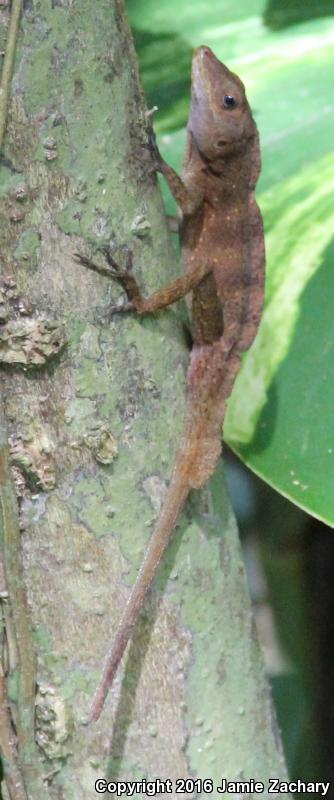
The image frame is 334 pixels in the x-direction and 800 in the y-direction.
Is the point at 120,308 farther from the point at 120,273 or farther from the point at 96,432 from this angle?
the point at 96,432

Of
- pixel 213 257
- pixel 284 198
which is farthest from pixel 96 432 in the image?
pixel 284 198

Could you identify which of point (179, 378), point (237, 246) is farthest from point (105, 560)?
point (237, 246)

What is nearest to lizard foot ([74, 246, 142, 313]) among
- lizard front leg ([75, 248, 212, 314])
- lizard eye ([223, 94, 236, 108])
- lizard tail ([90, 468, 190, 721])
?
lizard front leg ([75, 248, 212, 314])

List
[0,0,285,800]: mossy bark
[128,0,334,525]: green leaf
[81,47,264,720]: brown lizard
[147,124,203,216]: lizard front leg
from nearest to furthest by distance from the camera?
[0,0,285,800]: mossy bark → [81,47,264,720]: brown lizard → [128,0,334,525]: green leaf → [147,124,203,216]: lizard front leg

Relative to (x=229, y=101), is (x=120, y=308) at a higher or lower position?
lower

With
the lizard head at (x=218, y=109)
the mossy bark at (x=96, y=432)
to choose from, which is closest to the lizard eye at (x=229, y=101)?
the lizard head at (x=218, y=109)

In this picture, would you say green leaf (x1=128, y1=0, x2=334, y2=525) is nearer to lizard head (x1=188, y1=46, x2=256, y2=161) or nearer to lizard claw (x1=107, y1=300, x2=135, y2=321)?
lizard head (x1=188, y1=46, x2=256, y2=161)
